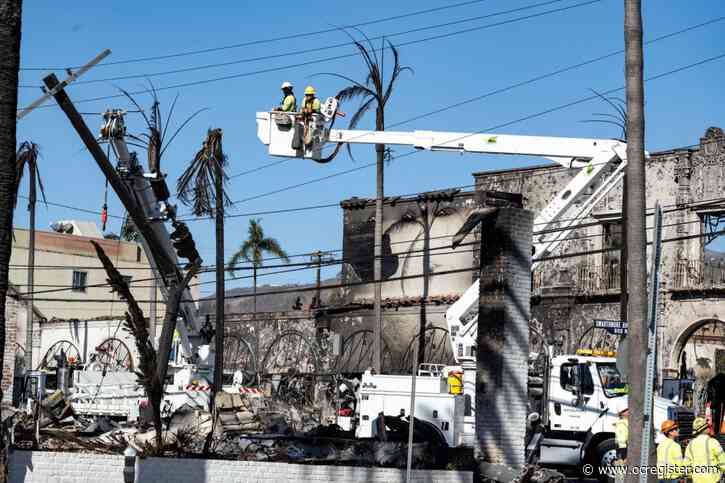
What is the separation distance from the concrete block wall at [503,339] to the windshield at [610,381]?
16.4 feet

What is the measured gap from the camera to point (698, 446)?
15.9m

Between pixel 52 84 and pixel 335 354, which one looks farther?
pixel 335 354

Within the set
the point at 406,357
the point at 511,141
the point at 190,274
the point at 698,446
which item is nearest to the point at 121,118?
the point at 190,274

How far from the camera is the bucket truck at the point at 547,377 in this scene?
2208 centimetres

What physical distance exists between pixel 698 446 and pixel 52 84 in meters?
14.1

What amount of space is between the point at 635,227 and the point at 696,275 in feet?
71.2

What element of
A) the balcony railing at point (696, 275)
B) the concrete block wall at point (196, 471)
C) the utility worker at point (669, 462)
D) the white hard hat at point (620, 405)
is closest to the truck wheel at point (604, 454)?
the white hard hat at point (620, 405)

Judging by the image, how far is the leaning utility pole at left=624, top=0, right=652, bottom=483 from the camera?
1510 cm

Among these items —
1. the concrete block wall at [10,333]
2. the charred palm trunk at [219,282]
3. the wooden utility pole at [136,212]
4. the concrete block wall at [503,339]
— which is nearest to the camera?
the concrete block wall at [503,339]

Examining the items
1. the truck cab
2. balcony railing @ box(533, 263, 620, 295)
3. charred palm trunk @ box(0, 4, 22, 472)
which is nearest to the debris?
the truck cab

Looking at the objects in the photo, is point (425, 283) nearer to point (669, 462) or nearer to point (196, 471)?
point (669, 462)

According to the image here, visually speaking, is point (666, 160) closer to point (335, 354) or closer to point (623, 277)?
point (623, 277)

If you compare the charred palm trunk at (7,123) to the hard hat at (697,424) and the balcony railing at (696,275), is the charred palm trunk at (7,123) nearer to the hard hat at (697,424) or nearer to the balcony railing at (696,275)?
the hard hat at (697,424)

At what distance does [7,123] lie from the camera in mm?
10523
